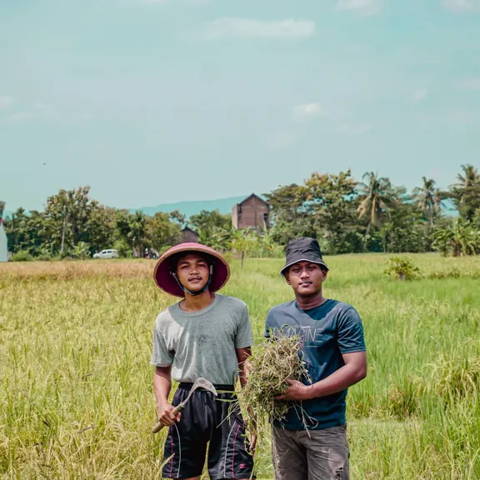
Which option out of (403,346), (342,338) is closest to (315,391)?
(342,338)

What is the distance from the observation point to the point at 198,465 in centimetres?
255

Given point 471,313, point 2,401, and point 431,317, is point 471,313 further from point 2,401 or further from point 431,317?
point 2,401

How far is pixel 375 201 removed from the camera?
168 ft

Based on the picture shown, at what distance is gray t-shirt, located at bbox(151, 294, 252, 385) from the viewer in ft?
8.39

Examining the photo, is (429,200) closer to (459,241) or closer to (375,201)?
(375,201)

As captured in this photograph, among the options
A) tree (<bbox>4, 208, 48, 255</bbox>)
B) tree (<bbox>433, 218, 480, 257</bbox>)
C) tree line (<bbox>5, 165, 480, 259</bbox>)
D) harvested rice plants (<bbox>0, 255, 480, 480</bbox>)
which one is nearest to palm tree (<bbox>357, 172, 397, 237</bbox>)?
tree line (<bbox>5, 165, 480, 259</bbox>)

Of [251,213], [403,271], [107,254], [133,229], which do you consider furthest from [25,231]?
[403,271]

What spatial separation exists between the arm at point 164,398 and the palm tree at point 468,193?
155 ft

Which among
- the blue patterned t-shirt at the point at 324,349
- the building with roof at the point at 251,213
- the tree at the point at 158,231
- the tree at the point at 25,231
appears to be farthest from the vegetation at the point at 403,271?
the building with roof at the point at 251,213

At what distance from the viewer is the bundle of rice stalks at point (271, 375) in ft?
7.23

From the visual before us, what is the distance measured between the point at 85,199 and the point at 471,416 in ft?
174

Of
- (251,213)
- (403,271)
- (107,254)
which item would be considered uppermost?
(251,213)

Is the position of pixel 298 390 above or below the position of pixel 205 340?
below

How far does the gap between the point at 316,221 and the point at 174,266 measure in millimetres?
47111
